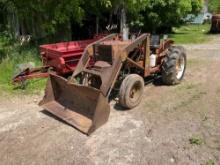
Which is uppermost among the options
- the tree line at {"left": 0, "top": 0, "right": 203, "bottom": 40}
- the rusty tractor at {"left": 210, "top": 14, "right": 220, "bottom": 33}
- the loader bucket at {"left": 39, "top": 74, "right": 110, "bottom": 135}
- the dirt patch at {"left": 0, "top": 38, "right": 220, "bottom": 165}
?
the tree line at {"left": 0, "top": 0, "right": 203, "bottom": 40}

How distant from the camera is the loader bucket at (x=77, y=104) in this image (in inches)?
189

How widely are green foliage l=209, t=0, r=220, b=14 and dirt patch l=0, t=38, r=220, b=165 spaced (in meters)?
29.3

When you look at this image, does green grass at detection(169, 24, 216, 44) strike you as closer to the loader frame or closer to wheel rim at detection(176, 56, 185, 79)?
wheel rim at detection(176, 56, 185, 79)

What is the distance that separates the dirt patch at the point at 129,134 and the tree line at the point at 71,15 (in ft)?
12.2

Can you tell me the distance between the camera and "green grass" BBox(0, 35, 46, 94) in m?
7.01

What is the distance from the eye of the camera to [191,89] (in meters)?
6.77

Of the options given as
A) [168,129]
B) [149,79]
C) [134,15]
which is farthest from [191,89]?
[134,15]

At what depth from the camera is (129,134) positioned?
4727 millimetres

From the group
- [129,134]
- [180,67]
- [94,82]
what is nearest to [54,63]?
[94,82]

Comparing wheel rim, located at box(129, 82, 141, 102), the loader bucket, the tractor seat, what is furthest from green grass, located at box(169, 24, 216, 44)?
the loader bucket

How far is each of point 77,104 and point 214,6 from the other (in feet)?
107

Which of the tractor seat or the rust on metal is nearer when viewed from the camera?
the rust on metal

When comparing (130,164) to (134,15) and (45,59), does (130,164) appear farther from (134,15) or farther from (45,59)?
(134,15)

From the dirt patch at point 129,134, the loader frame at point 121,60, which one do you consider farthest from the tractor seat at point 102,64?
the dirt patch at point 129,134
